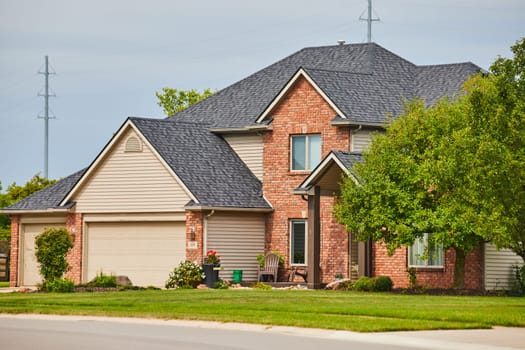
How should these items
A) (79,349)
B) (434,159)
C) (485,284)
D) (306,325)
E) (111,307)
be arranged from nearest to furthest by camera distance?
1. (79,349)
2. (306,325)
3. (111,307)
4. (434,159)
5. (485,284)

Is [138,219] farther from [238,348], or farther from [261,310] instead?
[238,348]

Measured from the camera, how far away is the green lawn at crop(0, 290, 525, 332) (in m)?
23.4

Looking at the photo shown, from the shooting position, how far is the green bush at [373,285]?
37656 millimetres

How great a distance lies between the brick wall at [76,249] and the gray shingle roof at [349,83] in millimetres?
6532

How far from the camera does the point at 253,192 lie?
146 feet

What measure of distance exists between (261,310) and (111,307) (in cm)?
400

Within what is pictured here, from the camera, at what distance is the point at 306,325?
22.5 metres

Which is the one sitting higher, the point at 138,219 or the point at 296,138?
the point at 296,138

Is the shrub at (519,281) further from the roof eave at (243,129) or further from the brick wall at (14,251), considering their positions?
the brick wall at (14,251)

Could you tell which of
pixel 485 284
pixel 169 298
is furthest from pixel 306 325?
pixel 485 284

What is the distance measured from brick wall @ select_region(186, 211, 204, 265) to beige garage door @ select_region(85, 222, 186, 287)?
862 mm

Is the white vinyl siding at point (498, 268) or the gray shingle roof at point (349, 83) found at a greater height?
the gray shingle roof at point (349, 83)

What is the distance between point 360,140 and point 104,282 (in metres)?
10.4

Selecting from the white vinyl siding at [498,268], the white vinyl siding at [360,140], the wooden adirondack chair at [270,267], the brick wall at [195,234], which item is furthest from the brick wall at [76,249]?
the white vinyl siding at [498,268]
